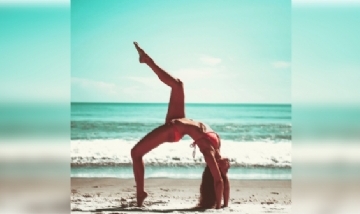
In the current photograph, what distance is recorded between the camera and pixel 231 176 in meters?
3.90

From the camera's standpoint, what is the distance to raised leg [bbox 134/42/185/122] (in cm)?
346

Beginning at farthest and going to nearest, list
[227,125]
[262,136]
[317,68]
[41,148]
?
[227,125], [262,136], [41,148], [317,68]

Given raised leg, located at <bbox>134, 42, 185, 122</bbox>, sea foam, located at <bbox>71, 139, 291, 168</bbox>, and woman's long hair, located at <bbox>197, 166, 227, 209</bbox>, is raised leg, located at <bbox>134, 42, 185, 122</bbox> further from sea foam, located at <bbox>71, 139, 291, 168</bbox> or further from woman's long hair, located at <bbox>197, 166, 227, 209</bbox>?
sea foam, located at <bbox>71, 139, 291, 168</bbox>

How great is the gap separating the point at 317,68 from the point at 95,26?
1717 millimetres

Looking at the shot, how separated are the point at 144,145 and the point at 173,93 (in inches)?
16.3

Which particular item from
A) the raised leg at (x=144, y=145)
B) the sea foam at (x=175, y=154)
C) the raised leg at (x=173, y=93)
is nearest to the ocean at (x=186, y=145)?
the sea foam at (x=175, y=154)

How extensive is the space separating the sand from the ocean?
0.08 m

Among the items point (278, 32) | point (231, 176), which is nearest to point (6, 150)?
point (231, 176)

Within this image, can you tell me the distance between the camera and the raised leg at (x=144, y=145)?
3428 millimetres

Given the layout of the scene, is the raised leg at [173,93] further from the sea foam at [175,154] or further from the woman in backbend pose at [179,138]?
the sea foam at [175,154]

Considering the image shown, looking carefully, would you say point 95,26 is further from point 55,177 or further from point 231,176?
point 231,176

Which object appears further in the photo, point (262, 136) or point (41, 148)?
point (262, 136)

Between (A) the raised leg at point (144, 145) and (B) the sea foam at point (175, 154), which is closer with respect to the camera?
(A) the raised leg at point (144, 145)

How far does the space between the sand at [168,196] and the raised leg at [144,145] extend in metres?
0.17
